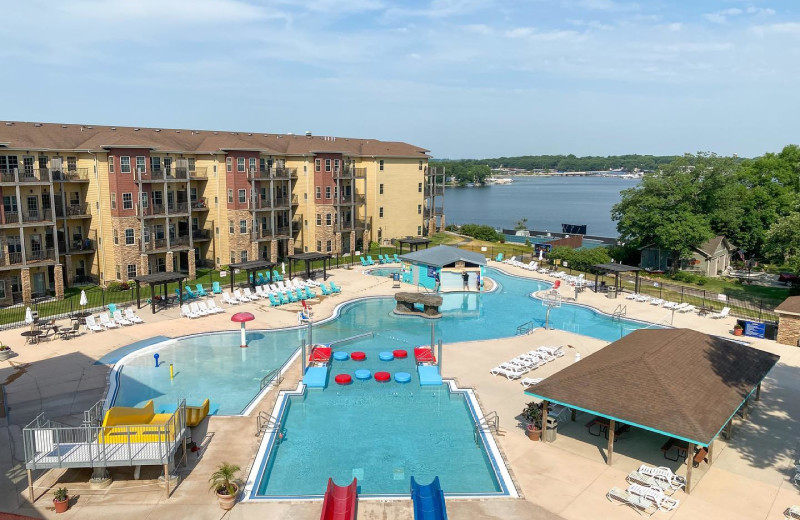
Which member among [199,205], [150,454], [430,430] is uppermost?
[199,205]

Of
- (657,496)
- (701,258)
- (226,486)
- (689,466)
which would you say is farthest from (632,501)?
(701,258)

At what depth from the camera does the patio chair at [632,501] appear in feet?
47.6

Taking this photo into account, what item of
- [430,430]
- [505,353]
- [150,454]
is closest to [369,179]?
[505,353]

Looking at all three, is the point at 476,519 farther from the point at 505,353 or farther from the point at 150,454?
the point at 505,353

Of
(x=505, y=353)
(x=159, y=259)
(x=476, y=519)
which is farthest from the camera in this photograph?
(x=159, y=259)

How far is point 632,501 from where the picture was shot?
48.2ft

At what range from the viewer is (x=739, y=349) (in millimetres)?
20531

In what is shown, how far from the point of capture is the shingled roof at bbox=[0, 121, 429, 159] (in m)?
37.6

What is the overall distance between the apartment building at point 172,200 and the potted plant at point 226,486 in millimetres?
27218

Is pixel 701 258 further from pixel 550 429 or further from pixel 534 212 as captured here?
pixel 534 212

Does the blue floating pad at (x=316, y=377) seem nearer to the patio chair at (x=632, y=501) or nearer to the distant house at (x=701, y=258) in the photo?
the patio chair at (x=632, y=501)

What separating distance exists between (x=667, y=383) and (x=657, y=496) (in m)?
3.50

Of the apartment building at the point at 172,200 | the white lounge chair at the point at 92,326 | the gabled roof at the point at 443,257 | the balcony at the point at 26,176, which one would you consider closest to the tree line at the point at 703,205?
the gabled roof at the point at 443,257

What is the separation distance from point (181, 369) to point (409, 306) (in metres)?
14.8
